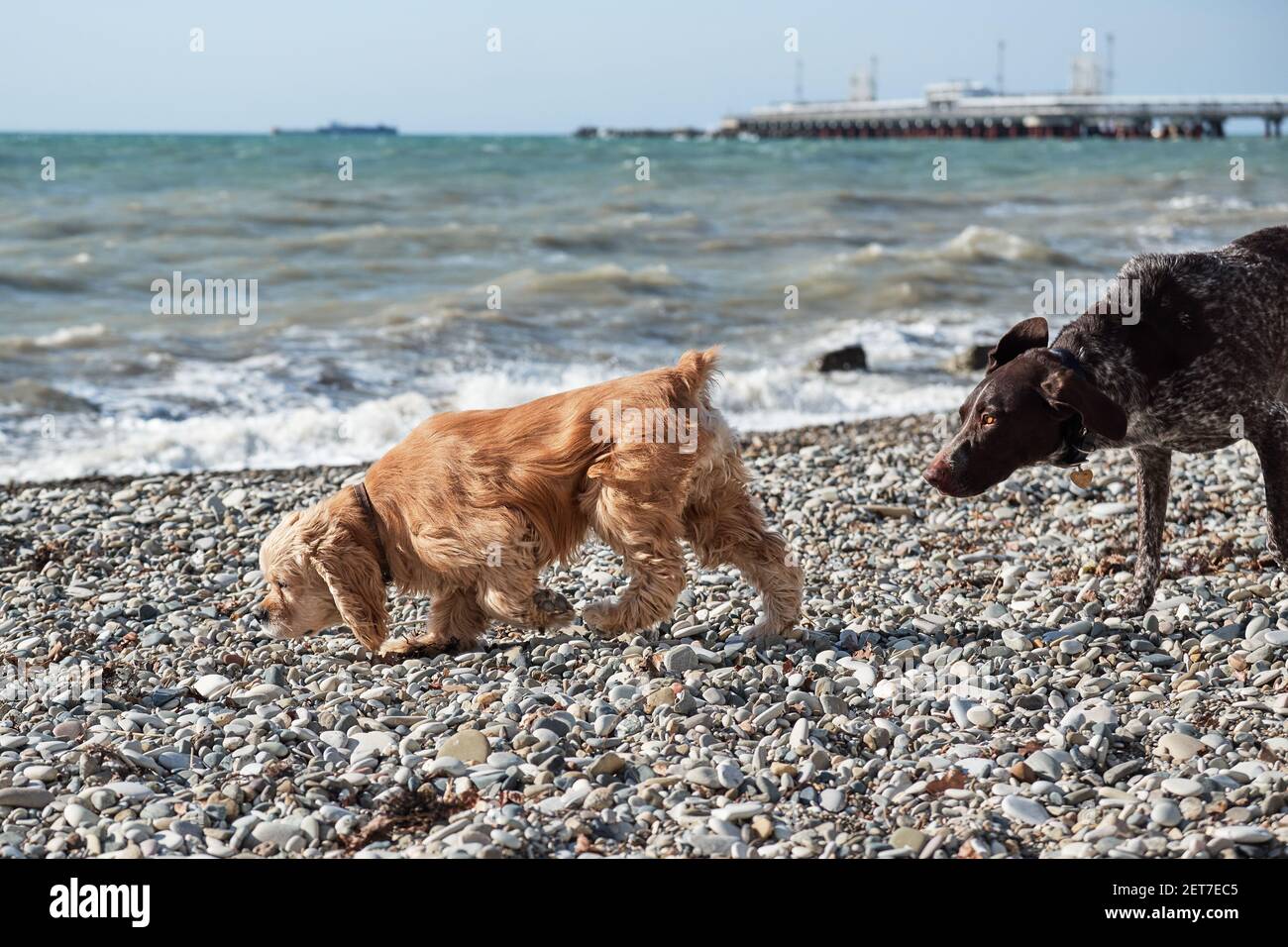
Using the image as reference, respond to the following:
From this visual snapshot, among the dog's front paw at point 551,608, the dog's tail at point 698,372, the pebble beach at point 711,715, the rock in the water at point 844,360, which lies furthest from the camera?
the rock in the water at point 844,360

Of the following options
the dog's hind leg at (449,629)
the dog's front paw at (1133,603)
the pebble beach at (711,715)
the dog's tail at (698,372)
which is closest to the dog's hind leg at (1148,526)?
the dog's front paw at (1133,603)

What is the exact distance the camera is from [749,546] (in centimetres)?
590

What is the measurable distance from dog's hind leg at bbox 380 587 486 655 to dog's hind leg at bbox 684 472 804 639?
3.65 feet

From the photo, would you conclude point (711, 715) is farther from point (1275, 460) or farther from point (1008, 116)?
point (1008, 116)

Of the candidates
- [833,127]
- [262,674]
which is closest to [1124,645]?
[262,674]

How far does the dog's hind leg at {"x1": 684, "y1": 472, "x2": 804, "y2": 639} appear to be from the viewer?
19.2 ft

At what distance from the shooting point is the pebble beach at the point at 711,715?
4.17 meters

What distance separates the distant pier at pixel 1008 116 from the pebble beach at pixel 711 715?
84.2 metres

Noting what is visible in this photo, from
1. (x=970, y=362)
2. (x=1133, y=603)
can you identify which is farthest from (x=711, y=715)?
(x=970, y=362)

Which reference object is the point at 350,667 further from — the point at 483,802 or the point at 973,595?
the point at 973,595

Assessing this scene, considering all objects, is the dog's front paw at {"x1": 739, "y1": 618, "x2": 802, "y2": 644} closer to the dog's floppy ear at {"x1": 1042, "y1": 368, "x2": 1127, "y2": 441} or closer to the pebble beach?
the pebble beach

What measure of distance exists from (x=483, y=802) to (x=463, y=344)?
41.5 ft

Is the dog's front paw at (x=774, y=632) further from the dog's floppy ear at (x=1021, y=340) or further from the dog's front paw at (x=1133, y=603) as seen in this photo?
the dog's front paw at (x=1133, y=603)

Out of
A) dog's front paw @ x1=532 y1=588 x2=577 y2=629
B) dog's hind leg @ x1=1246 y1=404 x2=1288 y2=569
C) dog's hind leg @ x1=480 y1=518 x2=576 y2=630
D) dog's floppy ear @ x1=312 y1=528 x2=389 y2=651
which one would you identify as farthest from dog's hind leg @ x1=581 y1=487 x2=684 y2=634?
dog's hind leg @ x1=1246 y1=404 x2=1288 y2=569
